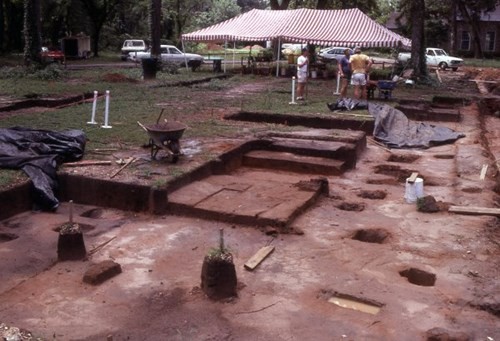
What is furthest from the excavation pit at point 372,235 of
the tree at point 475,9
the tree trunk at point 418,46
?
the tree at point 475,9

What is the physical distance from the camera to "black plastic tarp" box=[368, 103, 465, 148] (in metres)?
13.4

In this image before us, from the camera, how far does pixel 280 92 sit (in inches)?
811

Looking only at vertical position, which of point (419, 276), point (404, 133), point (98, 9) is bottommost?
point (419, 276)

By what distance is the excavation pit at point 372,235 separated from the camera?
7512mm

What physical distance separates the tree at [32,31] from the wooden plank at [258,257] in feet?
66.0

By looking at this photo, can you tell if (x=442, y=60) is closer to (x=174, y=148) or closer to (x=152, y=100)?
(x=152, y=100)

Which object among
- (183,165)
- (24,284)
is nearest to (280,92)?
(183,165)

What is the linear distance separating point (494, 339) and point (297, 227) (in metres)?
3.06

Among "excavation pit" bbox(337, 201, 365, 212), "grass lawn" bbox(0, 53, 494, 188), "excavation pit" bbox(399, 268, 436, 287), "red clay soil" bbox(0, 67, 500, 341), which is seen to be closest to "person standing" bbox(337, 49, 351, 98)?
"grass lawn" bbox(0, 53, 494, 188)

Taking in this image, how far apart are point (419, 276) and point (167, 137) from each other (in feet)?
14.7

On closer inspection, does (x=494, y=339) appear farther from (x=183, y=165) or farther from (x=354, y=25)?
(x=354, y=25)

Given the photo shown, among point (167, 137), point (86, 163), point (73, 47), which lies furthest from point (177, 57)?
point (86, 163)

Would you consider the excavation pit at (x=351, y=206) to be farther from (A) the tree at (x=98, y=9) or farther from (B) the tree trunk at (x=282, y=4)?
(A) the tree at (x=98, y=9)

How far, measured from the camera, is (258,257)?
6.55 m
